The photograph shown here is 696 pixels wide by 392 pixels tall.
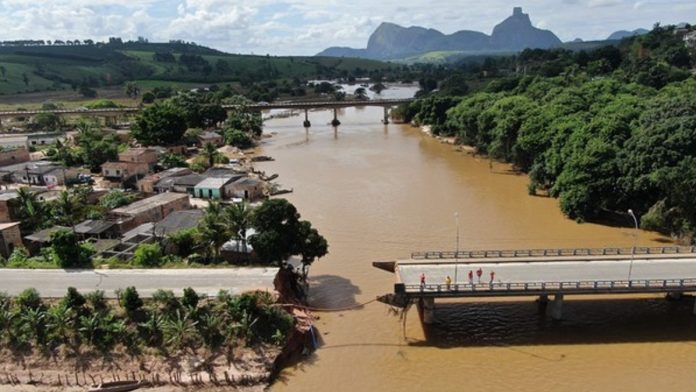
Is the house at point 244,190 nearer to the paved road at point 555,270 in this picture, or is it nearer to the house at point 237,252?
the house at point 237,252

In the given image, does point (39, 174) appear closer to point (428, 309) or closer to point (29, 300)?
point (29, 300)

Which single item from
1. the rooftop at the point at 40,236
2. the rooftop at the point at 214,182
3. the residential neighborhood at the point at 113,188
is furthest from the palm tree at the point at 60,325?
the rooftop at the point at 214,182

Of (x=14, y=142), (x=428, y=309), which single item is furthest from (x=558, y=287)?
(x=14, y=142)

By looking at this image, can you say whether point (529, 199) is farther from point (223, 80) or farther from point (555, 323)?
point (223, 80)

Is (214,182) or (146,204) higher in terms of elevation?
(146,204)

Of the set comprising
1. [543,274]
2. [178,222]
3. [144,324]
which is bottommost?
[144,324]

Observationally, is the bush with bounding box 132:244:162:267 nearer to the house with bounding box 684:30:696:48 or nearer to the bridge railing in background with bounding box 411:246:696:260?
the bridge railing in background with bounding box 411:246:696:260
